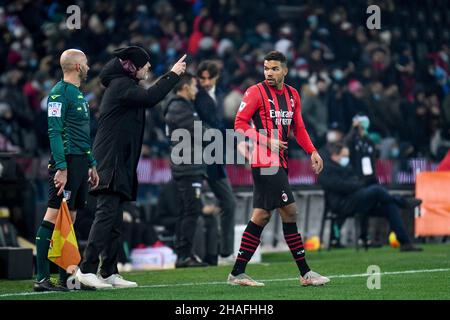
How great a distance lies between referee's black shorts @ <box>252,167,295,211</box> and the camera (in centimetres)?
1128

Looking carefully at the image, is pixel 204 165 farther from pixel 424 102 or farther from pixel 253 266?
pixel 424 102

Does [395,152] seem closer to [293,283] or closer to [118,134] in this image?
[293,283]

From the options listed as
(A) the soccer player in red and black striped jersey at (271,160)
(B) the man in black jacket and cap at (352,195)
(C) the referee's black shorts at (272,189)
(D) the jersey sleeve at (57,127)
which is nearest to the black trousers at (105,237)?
(D) the jersey sleeve at (57,127)

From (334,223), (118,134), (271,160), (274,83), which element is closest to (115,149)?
(118,134)

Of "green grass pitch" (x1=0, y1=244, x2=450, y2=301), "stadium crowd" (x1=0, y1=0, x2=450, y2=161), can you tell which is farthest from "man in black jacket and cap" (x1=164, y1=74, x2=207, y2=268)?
"stadium crowd" (x1=0, y1=0, x2=450, y2=161)

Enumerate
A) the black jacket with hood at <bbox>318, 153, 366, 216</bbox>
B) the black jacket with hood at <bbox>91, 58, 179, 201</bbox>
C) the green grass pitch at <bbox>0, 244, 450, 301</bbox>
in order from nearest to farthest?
the green grass pitch at <bbox>0, 244, 450, 301</bbox>, the black jacket with hood at <bbox>91, 58, 179, 201</bbox>, the black jacket with hood at <bbox>318, 153, 366, 216</bbox>

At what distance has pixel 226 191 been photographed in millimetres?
15789

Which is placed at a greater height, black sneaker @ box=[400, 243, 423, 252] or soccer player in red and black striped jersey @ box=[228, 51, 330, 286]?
soccer player in red and black striped jersey @ box=[228, 51, 330, 286]

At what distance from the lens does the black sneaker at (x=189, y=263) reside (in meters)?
15.3

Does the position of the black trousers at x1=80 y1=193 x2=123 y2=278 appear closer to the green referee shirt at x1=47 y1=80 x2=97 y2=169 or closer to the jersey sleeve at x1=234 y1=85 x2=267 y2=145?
the green referee shirt at x1=47 y1=80 x2=97 y2=169

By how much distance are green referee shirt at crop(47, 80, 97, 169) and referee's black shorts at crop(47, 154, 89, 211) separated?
0.07m

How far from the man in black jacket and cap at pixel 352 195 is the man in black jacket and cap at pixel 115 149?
7.51 metres

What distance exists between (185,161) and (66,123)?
4.38 m

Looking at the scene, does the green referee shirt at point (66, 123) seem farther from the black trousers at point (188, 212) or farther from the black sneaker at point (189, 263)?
the black sneaker at point (189, 263)
